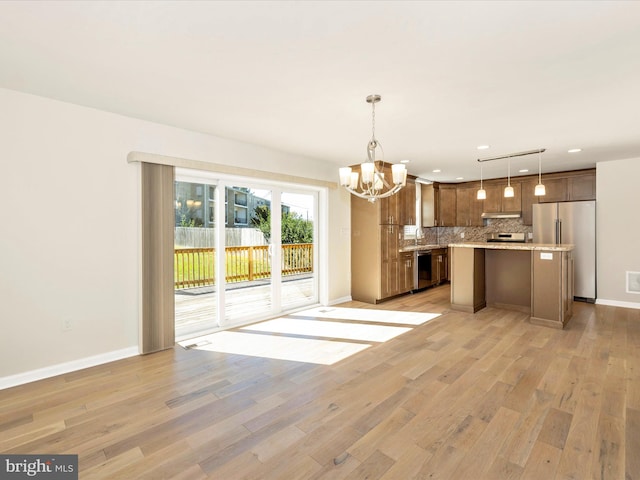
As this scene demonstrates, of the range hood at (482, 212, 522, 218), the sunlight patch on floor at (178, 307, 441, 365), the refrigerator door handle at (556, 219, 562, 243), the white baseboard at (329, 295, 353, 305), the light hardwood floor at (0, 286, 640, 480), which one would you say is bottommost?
the light hardwood floor at (0, 286, 640, 480)

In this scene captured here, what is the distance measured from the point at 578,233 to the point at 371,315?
4.15 meters

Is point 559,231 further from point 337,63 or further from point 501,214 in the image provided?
point 337,63

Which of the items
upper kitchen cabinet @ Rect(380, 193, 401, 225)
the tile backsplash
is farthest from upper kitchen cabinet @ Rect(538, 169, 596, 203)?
upper kitchen cabinet @ Rect(380, 193, 401, 225)

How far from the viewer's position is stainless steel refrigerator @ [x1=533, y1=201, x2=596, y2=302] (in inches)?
223

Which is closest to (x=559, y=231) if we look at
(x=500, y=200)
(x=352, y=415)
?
(x=500, y=200)

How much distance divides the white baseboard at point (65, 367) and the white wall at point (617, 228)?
7318 mm

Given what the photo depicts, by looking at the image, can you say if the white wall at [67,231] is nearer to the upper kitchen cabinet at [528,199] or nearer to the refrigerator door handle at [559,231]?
the refrigerator door handle at [559,231]

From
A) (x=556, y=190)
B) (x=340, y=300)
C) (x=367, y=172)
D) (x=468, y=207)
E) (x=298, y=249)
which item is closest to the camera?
(x=367, y=172)

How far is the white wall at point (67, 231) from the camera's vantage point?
2795 mm

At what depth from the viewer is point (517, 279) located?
5.09 metres

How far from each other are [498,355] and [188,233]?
3834 mm

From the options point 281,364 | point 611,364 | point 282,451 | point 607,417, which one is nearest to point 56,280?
point 281,364

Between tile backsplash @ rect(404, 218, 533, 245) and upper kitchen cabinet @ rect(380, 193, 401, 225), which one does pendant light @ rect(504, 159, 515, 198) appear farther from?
upper kitchen cabinet @ rect(380, 193, 401, 225)

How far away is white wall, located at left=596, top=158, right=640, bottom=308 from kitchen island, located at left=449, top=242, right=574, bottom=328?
139cm
